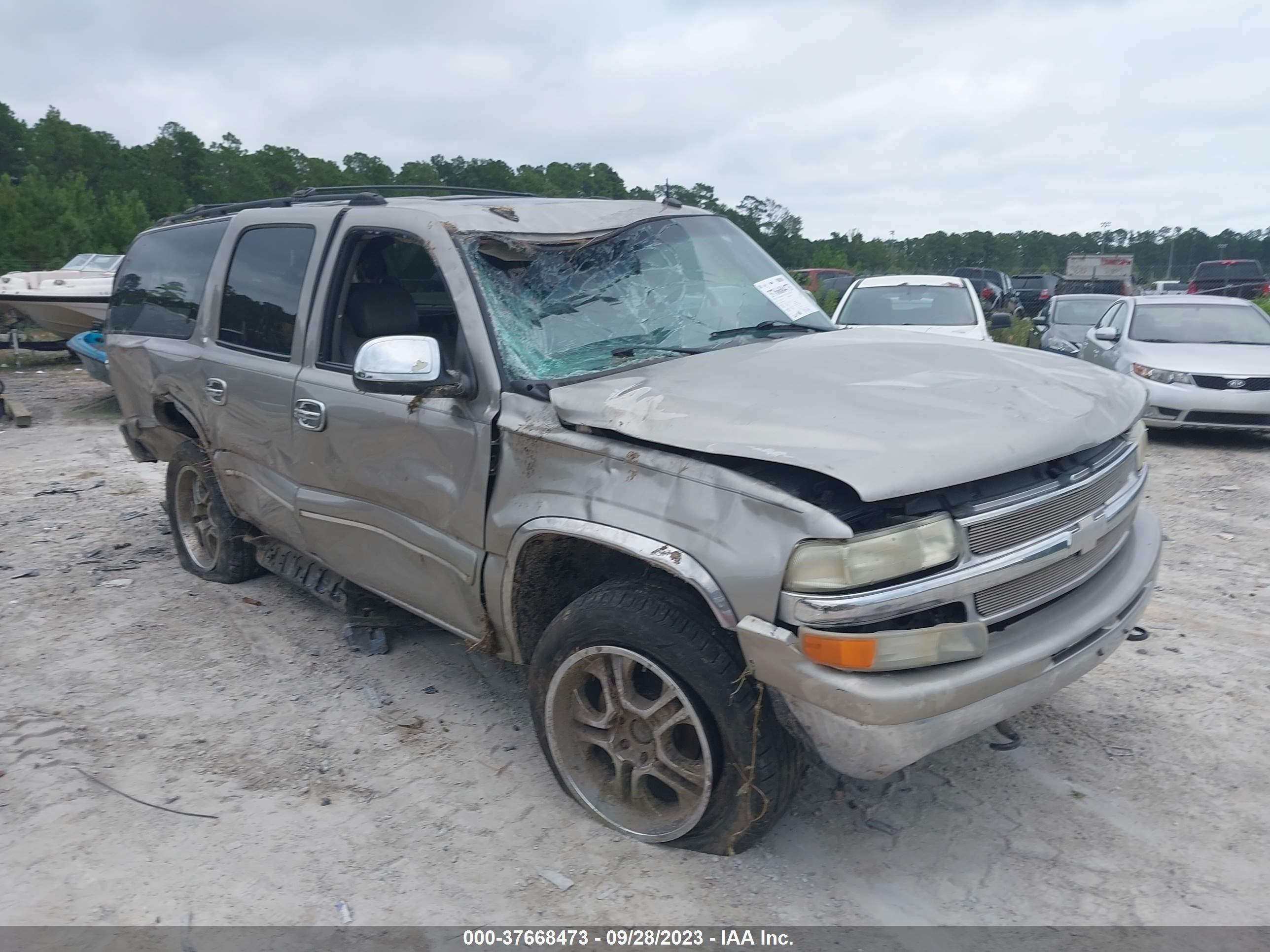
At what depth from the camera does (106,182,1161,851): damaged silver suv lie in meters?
2.36

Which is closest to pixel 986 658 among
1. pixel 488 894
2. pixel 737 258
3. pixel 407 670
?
pixel 488 894

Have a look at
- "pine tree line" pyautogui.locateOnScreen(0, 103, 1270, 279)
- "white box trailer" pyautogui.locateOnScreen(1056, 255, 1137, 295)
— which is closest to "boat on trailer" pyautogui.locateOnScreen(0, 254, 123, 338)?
"pine tree line" pyautogui.locateOnScreen(0, 103, 1270, 279)

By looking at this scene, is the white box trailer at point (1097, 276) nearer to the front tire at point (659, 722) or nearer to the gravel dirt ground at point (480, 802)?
the gravel dirt ground at point (480, 802)

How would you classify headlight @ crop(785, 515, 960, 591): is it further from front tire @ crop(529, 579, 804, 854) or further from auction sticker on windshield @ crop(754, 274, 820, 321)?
auction sticker on windshield @ crop(754, 274, 820, 321)

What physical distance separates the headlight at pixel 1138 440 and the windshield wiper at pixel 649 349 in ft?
5.03

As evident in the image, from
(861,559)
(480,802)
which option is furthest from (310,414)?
(861,559)

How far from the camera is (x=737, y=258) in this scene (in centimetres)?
411

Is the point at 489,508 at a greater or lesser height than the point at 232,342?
lesser

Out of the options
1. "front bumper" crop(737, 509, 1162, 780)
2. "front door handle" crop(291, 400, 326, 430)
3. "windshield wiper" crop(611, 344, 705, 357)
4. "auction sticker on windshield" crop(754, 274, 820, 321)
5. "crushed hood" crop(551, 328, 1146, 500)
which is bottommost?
"front bumper" crop(737, 509, 1162, 780)

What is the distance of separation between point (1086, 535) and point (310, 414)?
293cm

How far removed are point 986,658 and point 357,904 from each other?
191cm

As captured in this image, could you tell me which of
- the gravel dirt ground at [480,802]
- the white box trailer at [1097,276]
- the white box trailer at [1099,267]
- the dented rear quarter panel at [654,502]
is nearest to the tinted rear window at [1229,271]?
the white box trailer at [1097,276]

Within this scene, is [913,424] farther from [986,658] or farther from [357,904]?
[357,904]

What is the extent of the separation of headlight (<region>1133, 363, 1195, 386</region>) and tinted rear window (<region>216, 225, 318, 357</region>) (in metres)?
8.11
